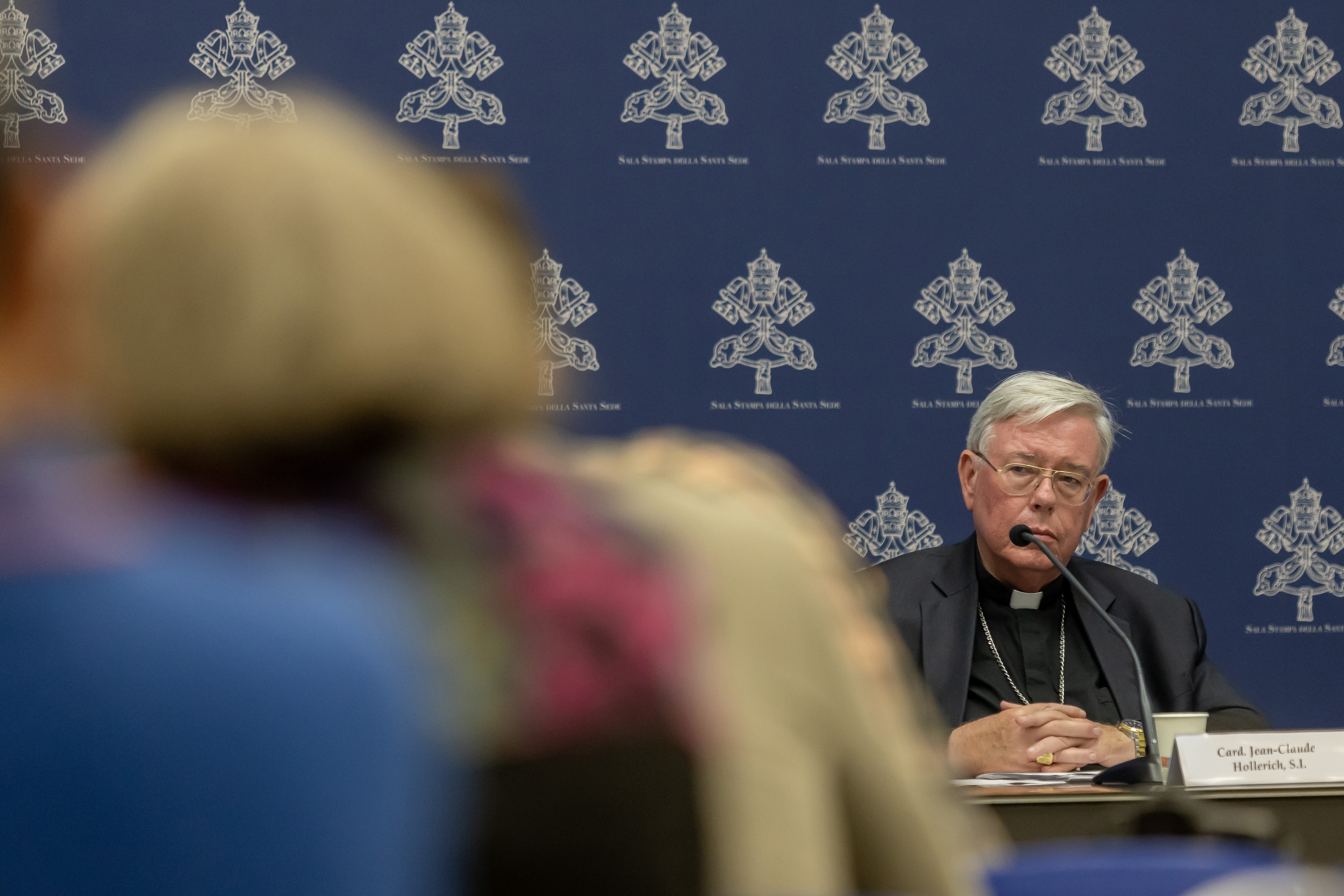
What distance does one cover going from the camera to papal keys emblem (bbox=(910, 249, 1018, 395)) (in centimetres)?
347

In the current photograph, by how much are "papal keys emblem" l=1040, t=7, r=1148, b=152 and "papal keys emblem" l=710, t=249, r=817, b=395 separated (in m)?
0.79

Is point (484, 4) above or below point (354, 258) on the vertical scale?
above

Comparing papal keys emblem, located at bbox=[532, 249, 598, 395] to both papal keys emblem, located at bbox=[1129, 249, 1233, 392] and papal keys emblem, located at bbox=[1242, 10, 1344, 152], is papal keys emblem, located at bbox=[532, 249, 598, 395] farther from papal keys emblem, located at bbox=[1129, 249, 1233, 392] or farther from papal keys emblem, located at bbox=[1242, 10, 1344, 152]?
papal keys emblem, located at bbox=[1242, 10, 1344, 152]

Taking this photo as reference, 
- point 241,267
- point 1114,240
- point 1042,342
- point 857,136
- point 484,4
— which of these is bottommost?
point 241,267

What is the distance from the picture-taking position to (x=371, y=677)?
1.36ft

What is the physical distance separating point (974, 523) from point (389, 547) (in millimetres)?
2812

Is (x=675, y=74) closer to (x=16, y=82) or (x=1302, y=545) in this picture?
(x=1302, y=545)

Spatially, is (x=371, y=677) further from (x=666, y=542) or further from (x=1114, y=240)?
(x=1114, y=240)

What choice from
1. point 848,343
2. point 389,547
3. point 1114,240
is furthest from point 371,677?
point 1114,240

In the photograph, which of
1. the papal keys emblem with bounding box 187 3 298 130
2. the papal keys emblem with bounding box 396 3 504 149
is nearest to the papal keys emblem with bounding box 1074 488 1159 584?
the papal keys emblem with bounding box 396 3 504 149

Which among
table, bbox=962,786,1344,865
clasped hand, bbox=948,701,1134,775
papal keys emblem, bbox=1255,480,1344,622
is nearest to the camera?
table, bbox=962,786,1344,865

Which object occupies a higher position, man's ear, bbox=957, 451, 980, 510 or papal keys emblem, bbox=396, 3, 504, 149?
papal keys emblem, bbox=396, 3, 504, 149

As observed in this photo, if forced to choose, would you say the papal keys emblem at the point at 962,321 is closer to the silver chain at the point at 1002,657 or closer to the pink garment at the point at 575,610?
the silver chain at the point at 1002,657

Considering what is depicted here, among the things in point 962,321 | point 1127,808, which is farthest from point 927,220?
point 1127,808
